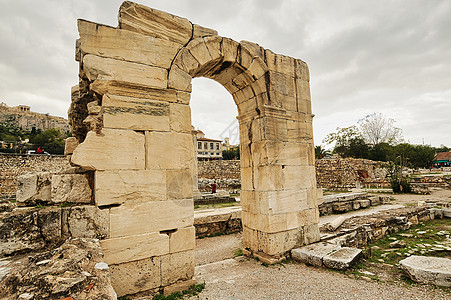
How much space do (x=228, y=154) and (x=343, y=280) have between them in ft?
168

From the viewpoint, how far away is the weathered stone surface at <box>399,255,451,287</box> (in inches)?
149

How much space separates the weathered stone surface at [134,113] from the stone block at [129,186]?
70 centimetres

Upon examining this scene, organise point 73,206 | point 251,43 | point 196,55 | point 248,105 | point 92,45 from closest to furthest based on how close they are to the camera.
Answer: point 73,206, point 92,45, point 196,55, point 251,43, point 248,105

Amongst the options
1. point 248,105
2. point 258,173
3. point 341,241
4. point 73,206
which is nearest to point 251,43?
point 248,105

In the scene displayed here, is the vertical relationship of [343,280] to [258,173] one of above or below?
below

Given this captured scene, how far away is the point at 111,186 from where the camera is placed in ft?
11.3

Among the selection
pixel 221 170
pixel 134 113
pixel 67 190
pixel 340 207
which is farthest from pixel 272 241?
pixel 221 170

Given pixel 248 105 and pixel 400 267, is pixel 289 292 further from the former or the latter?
pixel 248 105

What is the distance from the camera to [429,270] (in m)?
3.94

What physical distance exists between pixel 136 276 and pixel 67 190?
63.1 inches

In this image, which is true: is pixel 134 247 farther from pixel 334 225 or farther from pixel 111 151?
pixel 334 225

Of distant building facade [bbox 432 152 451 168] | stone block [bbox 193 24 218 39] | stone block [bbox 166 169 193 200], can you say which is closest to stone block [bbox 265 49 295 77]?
stone block [bbox 193 24 218 39]

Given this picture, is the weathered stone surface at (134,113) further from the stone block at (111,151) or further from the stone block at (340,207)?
the stone block at (340,207)

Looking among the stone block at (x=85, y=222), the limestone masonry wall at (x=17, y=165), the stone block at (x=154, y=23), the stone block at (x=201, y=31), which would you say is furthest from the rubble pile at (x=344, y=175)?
the limestone masonry wall at (x=17, y=165)
